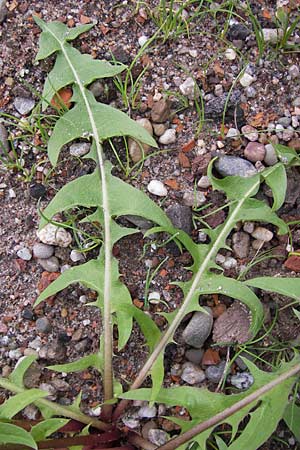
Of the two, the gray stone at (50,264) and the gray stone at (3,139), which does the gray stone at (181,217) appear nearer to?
the gray stone at (50,264)

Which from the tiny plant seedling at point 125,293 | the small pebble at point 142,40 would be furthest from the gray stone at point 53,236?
the small pebble at point 142,40

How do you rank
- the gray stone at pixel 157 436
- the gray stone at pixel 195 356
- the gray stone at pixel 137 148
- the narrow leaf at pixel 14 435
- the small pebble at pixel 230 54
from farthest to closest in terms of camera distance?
the small pebble at pixel 230 54
the gray stone at pixel 137 148
the gray stone at pixel 195 356
the gray stone at pixel 157 436
the narrow leaf at pixel 14 435

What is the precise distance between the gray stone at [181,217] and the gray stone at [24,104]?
669 millimetres

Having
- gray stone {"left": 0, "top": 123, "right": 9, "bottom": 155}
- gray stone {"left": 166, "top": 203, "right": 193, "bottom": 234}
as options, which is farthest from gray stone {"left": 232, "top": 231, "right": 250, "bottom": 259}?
gray stone {"left": 0, "top": 123, "right": 9, "bottom": 155}

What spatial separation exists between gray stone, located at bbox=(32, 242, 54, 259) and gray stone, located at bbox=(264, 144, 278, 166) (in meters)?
0.85

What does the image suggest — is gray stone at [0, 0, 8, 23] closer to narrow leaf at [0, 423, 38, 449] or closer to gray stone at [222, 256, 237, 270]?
gray stone at [222, 256, 237, 270]

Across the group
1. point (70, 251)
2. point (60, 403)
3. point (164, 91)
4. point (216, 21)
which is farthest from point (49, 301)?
point (216, 21)

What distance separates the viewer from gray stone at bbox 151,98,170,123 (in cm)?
233

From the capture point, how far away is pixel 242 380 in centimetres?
207

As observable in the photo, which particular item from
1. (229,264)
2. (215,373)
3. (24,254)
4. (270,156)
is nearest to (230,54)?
(270,156)

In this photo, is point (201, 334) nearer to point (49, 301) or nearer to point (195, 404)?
point (195, 404)

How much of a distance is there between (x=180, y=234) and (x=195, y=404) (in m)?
0.54

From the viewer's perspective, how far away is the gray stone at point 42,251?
2197mm

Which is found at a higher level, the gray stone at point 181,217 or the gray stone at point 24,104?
the gray stone at point 24,104
